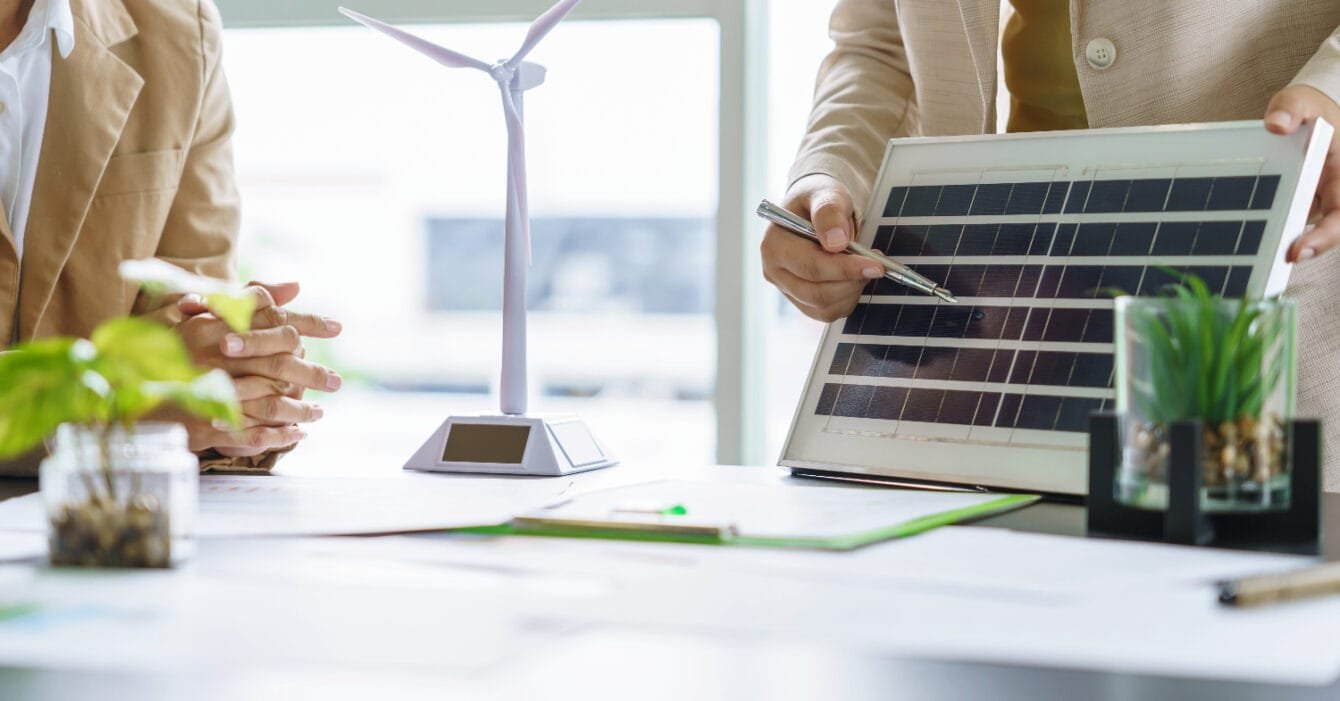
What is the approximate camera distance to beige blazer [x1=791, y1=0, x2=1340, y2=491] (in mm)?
1300

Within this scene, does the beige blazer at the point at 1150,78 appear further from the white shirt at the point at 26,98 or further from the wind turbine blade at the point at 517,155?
the white shirt at the point at 26,98

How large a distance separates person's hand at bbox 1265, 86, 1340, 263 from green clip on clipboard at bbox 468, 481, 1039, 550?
305 mm

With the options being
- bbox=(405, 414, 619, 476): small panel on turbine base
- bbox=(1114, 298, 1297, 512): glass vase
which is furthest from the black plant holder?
bbox=(405, 414, 619, 476): small panel on turbine base

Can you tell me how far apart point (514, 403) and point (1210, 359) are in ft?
2.36

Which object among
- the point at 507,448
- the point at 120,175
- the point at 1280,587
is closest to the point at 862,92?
the point at 507,448

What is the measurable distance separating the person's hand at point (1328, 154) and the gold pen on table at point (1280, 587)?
1.43 ft

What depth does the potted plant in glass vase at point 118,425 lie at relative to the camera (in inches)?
26.6

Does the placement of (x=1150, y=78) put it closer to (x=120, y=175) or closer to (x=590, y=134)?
(x=120, y=175)

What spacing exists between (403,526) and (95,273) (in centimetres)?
85

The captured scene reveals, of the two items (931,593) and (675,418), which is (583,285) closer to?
(675,418)

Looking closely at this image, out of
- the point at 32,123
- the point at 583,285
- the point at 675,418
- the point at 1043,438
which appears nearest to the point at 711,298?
the point at 675,418

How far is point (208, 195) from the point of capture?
5.42 ft

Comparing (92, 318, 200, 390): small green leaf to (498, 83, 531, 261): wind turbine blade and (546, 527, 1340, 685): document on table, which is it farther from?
(498, 83, 531, 261): wind turbine blade

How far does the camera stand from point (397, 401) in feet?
22.0
